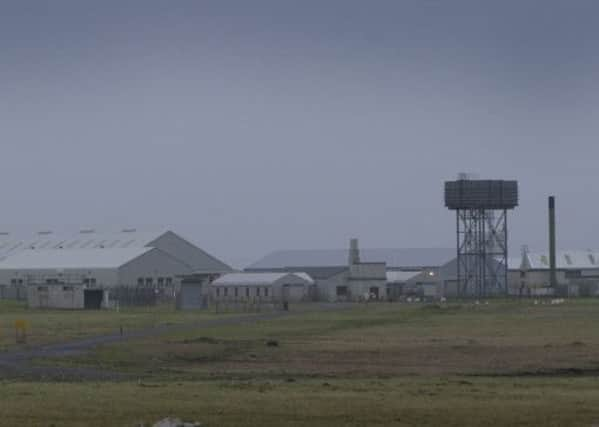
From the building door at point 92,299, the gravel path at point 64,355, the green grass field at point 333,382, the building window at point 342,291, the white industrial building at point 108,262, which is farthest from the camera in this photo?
the building window at point 342,291

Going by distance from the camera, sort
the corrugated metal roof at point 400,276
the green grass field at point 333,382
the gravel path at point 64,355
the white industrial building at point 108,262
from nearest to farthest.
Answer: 1. the green grass field at point 333,382
2. the gravel path at point 64,355
3. the white industrial building at point 108,262
4. the corrugated metal roof at point 400,276

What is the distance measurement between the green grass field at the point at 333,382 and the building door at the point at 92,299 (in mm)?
55672

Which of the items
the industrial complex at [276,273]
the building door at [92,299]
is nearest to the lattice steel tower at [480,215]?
the industrial complex at [276,273]

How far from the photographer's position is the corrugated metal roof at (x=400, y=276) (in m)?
186

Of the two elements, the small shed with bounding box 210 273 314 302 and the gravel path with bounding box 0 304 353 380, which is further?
the small shed with bounding box 210 273 314 302

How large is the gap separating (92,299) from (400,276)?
245 feet

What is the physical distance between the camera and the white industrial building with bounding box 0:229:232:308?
15275 centimetres

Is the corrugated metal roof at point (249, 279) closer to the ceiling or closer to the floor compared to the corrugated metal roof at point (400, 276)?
closer to the floor

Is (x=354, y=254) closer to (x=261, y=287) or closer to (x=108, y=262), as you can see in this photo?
(x=261, y=287)

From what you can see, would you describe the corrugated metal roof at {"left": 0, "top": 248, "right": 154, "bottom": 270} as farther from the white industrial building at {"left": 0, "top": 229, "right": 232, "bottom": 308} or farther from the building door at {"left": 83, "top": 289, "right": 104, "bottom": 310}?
the building door at {"left": 83, "top": 289, "right": 104, "bottom": 310}

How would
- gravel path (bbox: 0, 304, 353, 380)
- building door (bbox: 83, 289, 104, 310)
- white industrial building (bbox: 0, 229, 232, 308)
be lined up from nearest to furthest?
gravel path (bbox: 0, 304, 353, 380) → building door (bbox: 83, 289, 104, 310) → white industrial building (bbox: 0, 229, 232, 308)

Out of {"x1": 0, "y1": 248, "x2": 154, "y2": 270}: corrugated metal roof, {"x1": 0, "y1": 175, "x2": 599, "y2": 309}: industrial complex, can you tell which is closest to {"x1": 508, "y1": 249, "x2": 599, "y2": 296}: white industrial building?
{"x1": 0, "y1": 175, "x2": 599, "y2": 309}: industrial complex

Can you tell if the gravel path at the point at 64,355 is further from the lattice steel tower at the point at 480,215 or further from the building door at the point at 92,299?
the lattice steel tower at the point at 480,215

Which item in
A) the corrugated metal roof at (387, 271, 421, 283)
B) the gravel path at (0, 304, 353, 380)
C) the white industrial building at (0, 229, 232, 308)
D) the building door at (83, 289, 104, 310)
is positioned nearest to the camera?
the gravel path at (0, 304, 353, 380)
